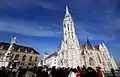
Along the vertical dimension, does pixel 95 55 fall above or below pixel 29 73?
above

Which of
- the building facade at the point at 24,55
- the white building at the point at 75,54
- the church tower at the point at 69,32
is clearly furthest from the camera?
the church tower at the point at 69,32

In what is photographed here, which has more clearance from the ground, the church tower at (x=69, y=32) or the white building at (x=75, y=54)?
the church tower at (x=69, y=32)

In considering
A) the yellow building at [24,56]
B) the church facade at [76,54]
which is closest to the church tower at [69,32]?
the church facade at [76,54]

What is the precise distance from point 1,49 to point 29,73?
2276 inches

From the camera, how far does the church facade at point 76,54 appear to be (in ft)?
200

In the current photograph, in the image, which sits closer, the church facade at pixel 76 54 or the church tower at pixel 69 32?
the church facade at pixel 76 54

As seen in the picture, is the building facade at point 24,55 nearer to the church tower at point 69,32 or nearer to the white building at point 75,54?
the white building at point 75,54

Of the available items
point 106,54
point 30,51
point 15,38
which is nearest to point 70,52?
point 30,51

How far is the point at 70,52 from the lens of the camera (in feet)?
201

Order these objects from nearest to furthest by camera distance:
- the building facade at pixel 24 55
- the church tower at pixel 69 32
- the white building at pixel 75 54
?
the white building at pixel 75 54, the building facade at pixel 24 55, the church tower at pixel 69 32

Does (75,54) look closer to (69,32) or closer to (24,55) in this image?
(69,32)

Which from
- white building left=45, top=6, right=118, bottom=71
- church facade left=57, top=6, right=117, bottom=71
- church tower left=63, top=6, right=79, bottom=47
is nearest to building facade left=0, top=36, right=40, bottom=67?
white building left=45, top=6, right=118, bottom=71

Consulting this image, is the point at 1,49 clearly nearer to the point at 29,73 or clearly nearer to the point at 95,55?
the point at 95,55

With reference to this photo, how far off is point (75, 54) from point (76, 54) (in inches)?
31.6
